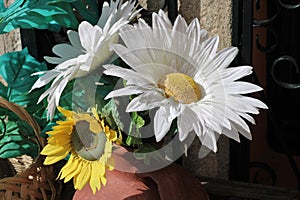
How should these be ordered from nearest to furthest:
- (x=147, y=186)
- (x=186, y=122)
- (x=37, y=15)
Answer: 1. (x=186, y=122)
2. (x=147, y=186)
3. (x=37, y=15)

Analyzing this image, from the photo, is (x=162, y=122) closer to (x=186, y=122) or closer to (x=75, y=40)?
(x=186, y=122)

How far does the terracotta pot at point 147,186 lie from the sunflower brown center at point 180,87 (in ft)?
0.47

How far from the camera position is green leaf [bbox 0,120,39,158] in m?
1.14

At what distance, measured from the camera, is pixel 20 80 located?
1.15 m

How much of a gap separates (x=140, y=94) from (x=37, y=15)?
31 cm

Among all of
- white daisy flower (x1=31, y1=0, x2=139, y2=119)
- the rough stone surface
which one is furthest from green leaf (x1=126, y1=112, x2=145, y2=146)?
the rough stone surface

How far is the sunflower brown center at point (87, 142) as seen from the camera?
90cm

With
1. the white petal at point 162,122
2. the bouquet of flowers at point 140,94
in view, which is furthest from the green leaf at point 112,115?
the white petal at point 162,122

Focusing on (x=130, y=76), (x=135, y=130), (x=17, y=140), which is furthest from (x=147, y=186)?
(x=17, y=140)

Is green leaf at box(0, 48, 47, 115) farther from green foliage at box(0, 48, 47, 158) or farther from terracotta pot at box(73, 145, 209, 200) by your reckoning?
terracotta pot at box(73, 145, 209, 200)

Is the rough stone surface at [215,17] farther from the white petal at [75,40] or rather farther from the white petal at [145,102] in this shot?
the white petal at [145,102]

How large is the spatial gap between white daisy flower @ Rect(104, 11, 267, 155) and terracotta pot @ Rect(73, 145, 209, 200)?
13 centimetres

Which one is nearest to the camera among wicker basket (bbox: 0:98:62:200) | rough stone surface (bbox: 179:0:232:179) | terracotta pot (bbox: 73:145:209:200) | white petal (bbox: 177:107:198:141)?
white petal (bbox: 177:107:198:141)

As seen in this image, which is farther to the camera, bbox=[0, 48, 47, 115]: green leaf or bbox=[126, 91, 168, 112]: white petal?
bbox=[0, 48, 47, 115]: green leaf
